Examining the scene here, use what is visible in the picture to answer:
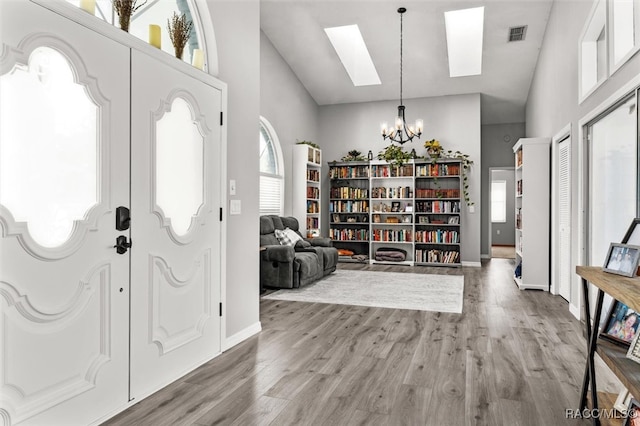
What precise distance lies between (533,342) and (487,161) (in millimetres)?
7296

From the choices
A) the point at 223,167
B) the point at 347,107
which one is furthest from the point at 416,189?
the point at 223,167

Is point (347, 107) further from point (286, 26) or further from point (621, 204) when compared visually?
point (621, 204)

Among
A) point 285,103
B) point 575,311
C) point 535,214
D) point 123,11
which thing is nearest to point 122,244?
point 123,11

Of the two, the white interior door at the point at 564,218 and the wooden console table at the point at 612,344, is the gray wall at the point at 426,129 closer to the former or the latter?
the white interior door at the point at 564,218

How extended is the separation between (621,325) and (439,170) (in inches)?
264

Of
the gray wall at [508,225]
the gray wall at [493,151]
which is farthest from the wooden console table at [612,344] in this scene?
the gray wall at [508,225]

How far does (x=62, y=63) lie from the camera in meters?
2.05

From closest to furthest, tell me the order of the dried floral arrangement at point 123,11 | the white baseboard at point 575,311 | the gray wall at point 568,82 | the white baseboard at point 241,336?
the dried floral arrangement at point 123,11, the white baseboard at point 241,336, the gray wall at point 568,82, the white baseboard at point 575,311

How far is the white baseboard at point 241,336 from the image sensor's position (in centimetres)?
339

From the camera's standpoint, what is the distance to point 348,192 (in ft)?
30.3

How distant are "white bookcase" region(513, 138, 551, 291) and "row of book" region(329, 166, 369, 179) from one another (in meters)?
3.59

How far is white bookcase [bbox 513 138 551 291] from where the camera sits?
608 centimetres

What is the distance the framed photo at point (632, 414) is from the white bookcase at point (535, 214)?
4527 mm

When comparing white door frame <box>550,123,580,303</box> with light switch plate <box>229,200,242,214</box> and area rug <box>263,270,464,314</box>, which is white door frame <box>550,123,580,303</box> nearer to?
area rug <box>263,270,464,314</box>
